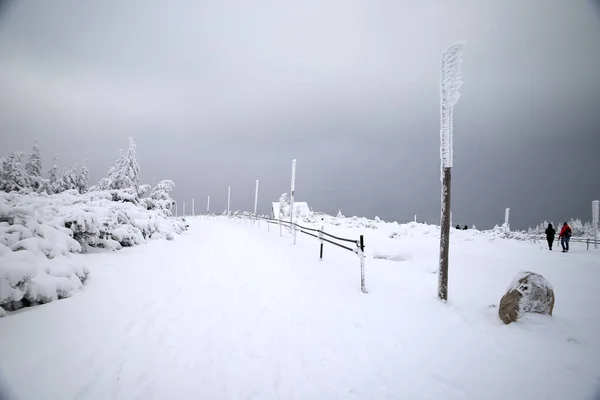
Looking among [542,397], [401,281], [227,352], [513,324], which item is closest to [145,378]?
[227,352]

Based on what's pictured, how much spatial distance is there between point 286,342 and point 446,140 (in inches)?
246

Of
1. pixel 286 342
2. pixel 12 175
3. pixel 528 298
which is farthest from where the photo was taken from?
pixel 12 175

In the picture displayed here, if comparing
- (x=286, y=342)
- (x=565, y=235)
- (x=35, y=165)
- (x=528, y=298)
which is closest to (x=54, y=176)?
(x=35, y=165)

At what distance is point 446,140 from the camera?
6.66m

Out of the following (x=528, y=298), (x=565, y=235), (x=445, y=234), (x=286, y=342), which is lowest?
(x=286, y=342)

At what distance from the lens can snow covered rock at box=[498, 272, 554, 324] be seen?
540cm

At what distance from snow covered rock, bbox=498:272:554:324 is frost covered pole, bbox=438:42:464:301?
1.37m

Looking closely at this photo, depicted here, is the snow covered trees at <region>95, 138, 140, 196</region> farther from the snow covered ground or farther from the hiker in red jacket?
the hiker in red jacket

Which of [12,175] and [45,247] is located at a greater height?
[12,175]

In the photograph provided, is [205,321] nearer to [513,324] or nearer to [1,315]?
Result: [1,315]

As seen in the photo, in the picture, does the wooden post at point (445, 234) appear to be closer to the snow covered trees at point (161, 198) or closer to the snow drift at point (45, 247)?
the snow drift at point (45, 247)

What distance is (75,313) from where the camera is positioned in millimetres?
4812

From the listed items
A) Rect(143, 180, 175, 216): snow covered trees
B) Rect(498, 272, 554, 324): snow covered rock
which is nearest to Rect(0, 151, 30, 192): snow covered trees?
Rect(143, 180, 175, 216): snow covered trees

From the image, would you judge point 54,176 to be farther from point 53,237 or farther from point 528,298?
point 528,298
